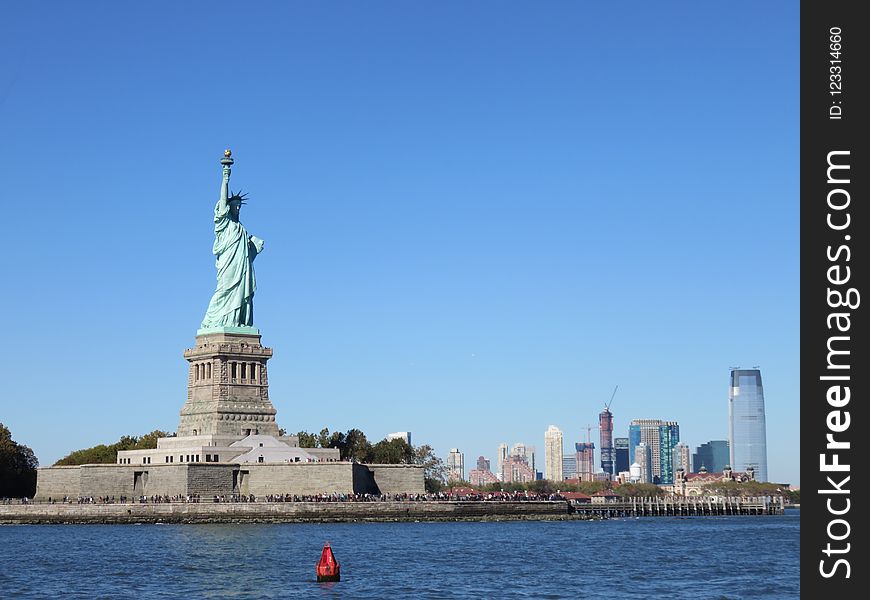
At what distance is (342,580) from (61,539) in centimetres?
3220

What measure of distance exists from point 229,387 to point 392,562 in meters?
46.7

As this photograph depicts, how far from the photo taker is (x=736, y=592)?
49.3 m

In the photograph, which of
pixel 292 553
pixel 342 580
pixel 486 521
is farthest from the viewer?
pixel 486 521

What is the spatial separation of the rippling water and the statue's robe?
2182cm

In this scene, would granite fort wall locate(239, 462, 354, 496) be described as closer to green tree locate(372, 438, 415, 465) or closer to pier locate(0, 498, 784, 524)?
pier locate(0, 498, 784, 524)

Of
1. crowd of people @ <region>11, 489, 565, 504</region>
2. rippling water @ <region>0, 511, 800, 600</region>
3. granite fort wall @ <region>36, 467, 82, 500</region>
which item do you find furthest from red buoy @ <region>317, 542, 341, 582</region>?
granite fort wall @ <region>36, 467, 82, 500</region>

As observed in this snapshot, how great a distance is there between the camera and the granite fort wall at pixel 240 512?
96.2 metres

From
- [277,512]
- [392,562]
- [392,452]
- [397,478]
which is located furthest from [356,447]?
[392,562]

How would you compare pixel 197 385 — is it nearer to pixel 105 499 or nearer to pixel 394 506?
pixel 105 499

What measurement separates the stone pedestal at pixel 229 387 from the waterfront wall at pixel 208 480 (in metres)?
5.07

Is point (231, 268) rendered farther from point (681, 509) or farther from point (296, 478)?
point (681, 509)
